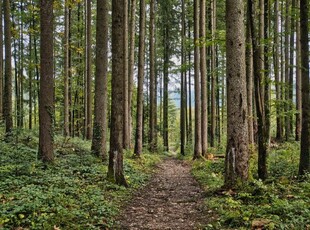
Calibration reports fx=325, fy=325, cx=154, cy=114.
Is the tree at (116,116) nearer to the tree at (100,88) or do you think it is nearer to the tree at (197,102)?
the tree at (100,88)

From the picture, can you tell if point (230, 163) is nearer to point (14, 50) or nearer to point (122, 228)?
point (122, 228)

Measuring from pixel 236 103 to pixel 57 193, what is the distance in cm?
492

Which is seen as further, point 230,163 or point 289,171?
point 289,171

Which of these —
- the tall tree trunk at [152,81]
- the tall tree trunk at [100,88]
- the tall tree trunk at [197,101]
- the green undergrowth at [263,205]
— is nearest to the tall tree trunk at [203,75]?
the tall tree trunk at [197,101]

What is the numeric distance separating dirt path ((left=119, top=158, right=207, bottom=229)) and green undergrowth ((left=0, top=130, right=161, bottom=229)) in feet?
1.10

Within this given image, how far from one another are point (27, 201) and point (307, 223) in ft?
16.6

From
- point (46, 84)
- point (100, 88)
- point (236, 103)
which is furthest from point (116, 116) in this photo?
point (100, 88)

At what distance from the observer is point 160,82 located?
120 feet

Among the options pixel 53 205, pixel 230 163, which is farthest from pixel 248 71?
pixel 53 205

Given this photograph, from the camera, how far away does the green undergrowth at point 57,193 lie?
220 inches

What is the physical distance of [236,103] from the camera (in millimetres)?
8516

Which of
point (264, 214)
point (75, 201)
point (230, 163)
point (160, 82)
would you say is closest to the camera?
point (264, 214)

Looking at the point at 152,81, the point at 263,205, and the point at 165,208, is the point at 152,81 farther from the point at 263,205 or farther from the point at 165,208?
the point at 263,205

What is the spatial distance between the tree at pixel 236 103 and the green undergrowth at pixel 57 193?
293cm
